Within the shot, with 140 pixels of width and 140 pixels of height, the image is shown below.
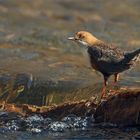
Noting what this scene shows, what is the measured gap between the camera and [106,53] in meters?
8.73

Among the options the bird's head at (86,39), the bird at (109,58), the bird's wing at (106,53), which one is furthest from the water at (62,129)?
the bird's head at (86,39)

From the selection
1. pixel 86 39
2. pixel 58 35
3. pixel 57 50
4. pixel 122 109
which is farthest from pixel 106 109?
pixel 58 35

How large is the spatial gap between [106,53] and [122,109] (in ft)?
2.71

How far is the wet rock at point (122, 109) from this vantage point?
26.9 ft

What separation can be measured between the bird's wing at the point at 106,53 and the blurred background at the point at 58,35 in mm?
1478

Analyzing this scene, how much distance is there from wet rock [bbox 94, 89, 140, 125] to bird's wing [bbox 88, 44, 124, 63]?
45 cm

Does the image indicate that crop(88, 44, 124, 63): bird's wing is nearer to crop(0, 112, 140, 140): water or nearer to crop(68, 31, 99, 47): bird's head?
crop(68, 31, 99, 47): bird's head

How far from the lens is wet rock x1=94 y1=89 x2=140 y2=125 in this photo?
322 inches

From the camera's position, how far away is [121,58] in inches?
338

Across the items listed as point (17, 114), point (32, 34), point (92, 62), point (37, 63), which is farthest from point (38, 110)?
point (32, 34)

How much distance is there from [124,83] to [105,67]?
1920 mm

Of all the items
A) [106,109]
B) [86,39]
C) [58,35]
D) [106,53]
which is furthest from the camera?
[58,35]

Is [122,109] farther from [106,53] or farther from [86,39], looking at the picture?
[86,39]

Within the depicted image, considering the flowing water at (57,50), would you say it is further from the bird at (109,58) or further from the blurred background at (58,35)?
the bird at (109,58)
